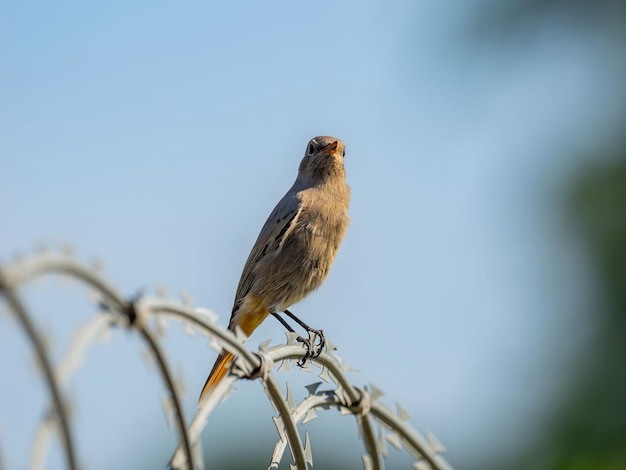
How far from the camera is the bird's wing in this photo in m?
6.11

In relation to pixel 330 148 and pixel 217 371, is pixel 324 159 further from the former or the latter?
pixel 217 371

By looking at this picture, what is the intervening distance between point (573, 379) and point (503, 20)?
23.6ft

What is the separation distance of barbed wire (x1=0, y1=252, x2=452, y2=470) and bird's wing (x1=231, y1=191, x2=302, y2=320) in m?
3.10

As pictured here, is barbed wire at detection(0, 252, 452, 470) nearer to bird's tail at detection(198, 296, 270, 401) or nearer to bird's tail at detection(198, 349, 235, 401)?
bird's tail at detection(198, 349, 235, 401)

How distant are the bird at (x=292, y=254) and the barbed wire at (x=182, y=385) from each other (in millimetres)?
2949

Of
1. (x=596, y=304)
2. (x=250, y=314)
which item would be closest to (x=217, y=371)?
(x=250, y=314)

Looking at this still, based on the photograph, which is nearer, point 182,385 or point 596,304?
point 182,385

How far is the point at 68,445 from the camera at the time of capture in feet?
5.14

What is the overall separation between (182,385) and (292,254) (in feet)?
13.3

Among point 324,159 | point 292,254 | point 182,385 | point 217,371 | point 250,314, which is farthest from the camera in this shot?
point 324,159

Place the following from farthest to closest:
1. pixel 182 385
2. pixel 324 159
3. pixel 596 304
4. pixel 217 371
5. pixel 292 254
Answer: pixel 596 304 → pixel 324 159 → pixel 292 254 → pixel 217 371 → pixel 182 385

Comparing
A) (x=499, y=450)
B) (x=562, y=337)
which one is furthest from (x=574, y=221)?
(x=499, y=450)

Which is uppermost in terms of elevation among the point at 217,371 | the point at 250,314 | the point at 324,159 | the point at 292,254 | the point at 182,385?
the point at 324,159

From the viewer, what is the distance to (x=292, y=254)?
5996mm
